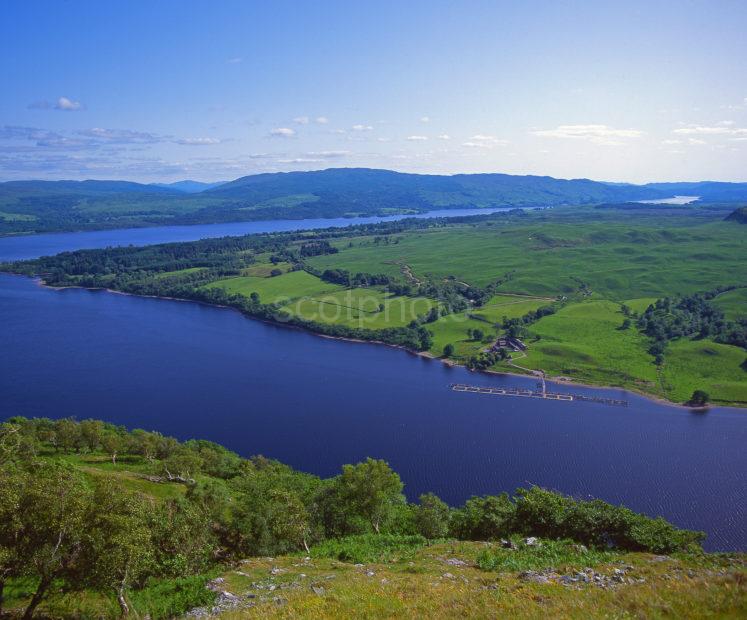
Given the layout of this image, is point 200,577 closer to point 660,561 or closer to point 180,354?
point 660,561

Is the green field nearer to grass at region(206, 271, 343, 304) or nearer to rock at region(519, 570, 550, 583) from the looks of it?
grass at region(206, 271, 343, 304)

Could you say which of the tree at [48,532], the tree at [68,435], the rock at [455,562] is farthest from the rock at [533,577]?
the tree at [68,435]

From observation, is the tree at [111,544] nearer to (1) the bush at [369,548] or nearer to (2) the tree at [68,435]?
(1) the bush at [369,548]

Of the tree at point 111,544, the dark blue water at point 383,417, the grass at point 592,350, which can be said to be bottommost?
the dark blue water at point 383,417

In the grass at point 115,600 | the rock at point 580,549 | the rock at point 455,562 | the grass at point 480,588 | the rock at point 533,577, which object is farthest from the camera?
the rock at point 580,549

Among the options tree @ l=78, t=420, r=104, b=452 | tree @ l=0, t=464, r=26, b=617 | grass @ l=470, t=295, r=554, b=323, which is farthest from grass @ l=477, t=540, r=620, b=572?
grass @ l=470, t=295, r=554, b=323
